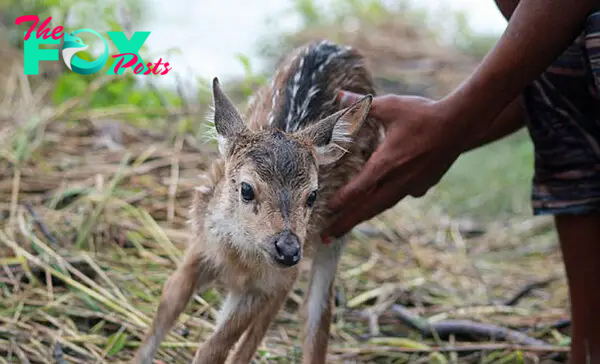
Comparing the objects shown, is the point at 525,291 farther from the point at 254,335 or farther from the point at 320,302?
the point at 254,335

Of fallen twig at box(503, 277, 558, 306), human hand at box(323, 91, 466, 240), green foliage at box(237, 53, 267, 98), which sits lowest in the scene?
human hand at box(323, 91, 466, 240)

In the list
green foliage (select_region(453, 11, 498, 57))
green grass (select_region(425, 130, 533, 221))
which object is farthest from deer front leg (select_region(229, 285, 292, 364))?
green foliage (select_region(453, 11, 498, 57))

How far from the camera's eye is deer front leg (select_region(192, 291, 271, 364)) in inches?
123

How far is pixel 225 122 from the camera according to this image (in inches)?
124

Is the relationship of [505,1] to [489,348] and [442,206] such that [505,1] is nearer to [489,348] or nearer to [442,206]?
[489,348]

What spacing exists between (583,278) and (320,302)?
3.77ft

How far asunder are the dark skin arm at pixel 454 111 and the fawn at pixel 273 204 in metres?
0.15

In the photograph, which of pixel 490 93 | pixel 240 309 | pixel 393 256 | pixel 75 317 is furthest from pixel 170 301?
pixel 393 256

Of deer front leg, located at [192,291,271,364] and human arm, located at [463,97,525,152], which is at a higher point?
human arm, located at [463,97,525,152]

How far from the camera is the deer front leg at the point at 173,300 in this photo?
328cm

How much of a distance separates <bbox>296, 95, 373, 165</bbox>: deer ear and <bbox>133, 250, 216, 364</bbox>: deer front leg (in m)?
0.66

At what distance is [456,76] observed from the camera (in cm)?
917

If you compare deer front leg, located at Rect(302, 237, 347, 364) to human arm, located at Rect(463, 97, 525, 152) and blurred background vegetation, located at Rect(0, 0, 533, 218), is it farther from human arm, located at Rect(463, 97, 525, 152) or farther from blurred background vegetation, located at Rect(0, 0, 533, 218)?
blurred background vegetation, located at Rect(0, 0, 533, 218)

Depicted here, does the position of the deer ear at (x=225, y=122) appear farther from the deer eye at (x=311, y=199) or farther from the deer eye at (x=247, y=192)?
the deer eye at (x=311, y=199)
